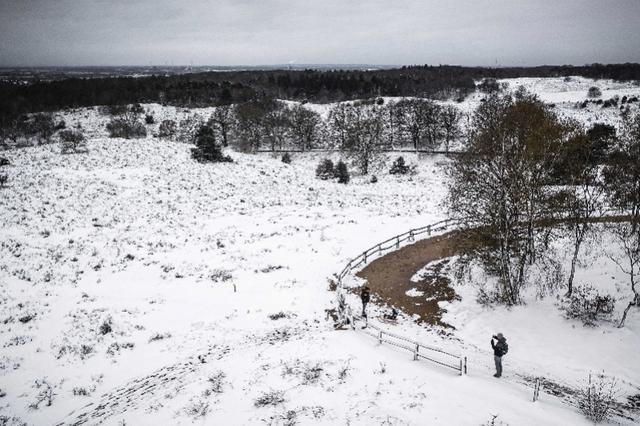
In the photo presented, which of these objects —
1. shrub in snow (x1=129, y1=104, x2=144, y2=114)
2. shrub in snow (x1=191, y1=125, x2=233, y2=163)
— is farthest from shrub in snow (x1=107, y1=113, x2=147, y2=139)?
shrub in snow (x1=191, y1=125, x2=233, y2=163)

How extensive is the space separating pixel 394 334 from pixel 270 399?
6599mm

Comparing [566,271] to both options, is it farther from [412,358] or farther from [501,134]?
[412,358]

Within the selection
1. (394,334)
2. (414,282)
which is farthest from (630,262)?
(394,334)

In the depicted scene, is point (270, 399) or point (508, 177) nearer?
point (270, 399)

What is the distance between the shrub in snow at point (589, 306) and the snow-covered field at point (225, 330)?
25.3 inches

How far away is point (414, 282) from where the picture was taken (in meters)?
22.4

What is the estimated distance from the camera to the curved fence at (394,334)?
1409cm

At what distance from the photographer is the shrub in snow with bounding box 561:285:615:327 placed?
16.6 metres

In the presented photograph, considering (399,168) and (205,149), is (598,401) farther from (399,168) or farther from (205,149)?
(399,168)

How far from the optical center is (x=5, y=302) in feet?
65.0

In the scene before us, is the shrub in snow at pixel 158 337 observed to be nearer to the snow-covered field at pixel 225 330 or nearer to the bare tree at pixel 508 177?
the snow-covered field at pixel 225 330

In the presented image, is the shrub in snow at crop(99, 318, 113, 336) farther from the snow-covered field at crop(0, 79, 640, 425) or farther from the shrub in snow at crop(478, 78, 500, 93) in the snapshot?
the shrub in snow at crop(478, 78, 500, 93)

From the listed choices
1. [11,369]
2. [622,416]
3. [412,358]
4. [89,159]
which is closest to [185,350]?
[11,369]

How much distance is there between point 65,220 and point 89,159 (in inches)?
749
